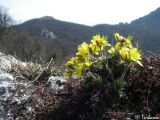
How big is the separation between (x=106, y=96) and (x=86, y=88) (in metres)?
0.33

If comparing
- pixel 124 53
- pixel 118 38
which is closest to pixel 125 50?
pixel 124 53

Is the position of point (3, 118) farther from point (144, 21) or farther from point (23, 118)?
point (144, 21)

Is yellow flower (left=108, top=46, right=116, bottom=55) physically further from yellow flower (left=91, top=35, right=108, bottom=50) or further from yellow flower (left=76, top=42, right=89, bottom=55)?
yellow flower (left=76, top=42, right=89, bottom=55)

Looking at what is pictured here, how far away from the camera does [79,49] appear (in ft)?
12.8

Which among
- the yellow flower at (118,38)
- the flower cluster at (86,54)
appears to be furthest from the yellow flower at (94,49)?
the yellow flower at (118,38)

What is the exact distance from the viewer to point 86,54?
3924 mm

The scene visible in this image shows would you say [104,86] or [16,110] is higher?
[104,86]

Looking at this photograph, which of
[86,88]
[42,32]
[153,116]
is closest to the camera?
[153,116]

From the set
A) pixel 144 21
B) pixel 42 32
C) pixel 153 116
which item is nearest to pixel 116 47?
pixel 153 116

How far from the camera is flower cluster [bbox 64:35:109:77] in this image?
389 centimetres

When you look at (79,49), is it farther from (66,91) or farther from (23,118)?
(23,118)

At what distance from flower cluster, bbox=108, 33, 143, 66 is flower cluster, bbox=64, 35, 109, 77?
11 cm

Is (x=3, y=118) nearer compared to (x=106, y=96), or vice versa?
(x=106, y=96)

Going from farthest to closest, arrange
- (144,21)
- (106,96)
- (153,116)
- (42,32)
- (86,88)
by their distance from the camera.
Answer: (144,21)
(42,32)
(86,88)
(106,96)
(153,116)
